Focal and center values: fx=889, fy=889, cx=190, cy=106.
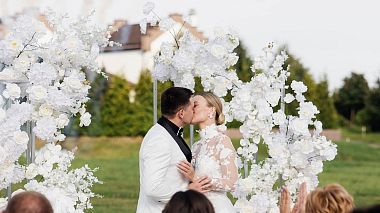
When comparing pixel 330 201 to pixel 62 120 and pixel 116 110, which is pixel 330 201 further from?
pixel 116 110

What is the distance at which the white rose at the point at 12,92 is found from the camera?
5340 millimetres

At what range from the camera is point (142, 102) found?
89.4 feet

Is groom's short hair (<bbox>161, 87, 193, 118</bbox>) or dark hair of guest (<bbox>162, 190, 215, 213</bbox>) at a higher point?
groom's short hair (<bbox>161, 87, 193, 118</bbox>)

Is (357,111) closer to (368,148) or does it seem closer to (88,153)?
(368,148)

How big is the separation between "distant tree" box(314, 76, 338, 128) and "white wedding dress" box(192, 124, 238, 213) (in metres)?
26.6

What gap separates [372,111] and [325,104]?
565 centimetres

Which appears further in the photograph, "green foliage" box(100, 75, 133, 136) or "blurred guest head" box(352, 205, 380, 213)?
"green foliage" box(100, 75, 133, 136)

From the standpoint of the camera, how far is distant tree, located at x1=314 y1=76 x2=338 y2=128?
31.6 meters

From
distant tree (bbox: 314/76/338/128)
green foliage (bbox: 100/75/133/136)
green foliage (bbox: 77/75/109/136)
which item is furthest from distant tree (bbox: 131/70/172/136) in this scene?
distant tree (bbox: 314/76/338/128)

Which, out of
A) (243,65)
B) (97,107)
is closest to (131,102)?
(97,107)

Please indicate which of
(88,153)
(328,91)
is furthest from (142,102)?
(328,91)

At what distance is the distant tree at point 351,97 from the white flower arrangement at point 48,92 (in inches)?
1380

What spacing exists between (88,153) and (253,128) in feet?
84.3

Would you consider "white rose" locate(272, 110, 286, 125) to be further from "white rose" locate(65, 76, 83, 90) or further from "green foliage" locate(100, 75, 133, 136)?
"green foliage" locate(100, 75, 133, 136)
